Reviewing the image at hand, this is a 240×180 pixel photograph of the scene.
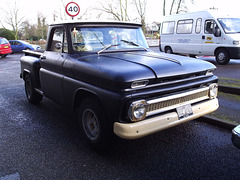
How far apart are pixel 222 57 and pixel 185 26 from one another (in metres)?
3.12

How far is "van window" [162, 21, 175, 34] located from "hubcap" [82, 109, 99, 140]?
11879mm

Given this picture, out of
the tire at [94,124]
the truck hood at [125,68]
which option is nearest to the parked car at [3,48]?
the truck hood at [125,68]

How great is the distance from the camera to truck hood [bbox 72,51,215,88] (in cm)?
279

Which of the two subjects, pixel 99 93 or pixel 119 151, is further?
pixel 119 151

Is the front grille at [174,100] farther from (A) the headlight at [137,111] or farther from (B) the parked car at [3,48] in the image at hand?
(B) the parked car at [3,48]

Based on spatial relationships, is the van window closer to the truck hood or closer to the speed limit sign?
the speed limit sign

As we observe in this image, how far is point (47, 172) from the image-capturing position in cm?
294

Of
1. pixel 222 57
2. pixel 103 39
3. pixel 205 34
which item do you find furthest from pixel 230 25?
pixel 103 39

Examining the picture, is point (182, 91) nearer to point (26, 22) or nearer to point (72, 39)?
point (72, 39)

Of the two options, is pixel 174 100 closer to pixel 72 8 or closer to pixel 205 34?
pixel 72 8

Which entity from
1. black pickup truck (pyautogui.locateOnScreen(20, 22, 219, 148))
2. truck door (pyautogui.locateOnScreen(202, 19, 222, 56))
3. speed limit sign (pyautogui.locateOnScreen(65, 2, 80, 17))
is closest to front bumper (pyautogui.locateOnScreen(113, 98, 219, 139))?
black pickup truck (pyautogui.locateOnScreen(20, 22, 219, 148))

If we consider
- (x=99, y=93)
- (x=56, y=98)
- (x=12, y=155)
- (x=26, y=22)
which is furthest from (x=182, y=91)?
(x=26, y=22)

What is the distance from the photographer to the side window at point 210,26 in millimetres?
11250

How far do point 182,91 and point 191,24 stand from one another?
10.5 metres
